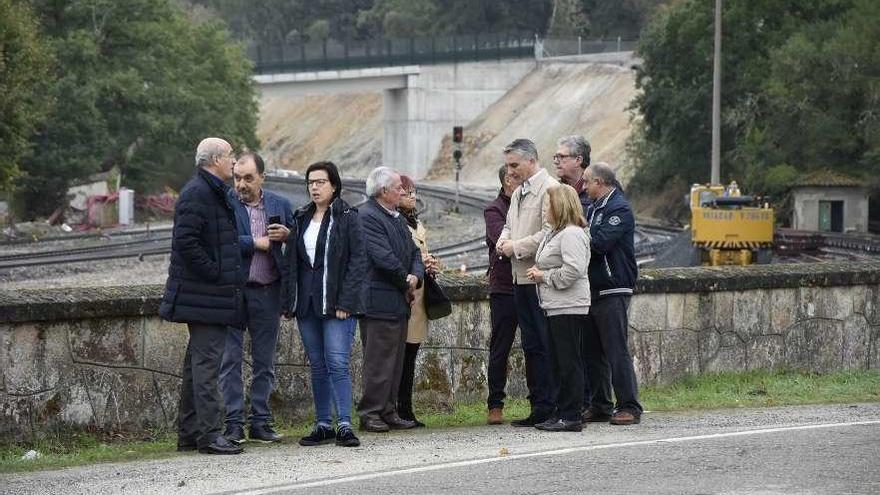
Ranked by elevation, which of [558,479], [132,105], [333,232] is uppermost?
[132,105]

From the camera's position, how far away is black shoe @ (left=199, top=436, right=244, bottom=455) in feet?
32.1

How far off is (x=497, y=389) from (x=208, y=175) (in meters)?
2.41

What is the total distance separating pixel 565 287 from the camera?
1070 centimetres

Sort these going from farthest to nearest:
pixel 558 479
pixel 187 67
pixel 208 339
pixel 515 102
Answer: pixel 515 102 < pixel 187 67 < pixel 208 339 < pixel 558 479

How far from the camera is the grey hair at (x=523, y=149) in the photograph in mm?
11031

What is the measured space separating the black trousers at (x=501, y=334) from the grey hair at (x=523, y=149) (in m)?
0.91

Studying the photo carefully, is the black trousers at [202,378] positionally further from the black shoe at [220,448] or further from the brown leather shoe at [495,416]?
the brown leather shoe at [495,416]

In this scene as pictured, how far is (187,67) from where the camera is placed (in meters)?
67.8

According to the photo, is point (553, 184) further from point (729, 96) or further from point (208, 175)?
point (729, 96)

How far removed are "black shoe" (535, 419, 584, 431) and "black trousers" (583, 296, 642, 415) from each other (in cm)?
39

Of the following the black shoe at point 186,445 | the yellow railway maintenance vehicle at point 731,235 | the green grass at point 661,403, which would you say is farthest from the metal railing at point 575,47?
the black shoe at point 186,445

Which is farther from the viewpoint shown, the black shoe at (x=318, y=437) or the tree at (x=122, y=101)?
the tree at (x=122, y=101)

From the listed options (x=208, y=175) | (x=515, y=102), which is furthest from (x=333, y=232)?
(x=515, y=102)

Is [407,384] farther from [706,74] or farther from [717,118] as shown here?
[706,74]
